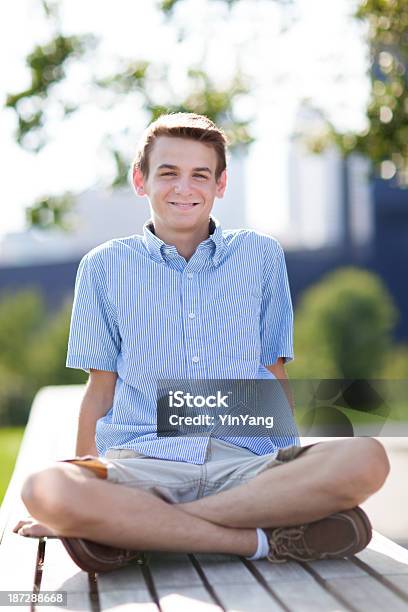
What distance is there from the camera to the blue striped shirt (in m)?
3.09

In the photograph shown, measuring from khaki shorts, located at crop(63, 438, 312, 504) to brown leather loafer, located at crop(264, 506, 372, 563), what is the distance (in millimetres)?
194

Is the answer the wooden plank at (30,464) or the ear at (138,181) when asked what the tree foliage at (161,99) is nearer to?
the wooden plank at (30,464)

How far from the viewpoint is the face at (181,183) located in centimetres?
318

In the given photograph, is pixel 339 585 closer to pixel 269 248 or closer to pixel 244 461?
pixel 244 461

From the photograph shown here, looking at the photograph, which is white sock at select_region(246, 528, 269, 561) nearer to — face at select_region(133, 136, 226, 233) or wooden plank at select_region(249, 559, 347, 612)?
wooden plank at select_region(249, 559, 347, 612)

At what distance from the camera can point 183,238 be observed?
326cm

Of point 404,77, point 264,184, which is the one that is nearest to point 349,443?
Result: point 404,77

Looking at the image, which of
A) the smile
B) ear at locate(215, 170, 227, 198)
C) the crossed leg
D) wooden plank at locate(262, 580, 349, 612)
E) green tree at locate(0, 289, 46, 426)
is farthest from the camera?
green tree at locate(0, 289, 46, 426)

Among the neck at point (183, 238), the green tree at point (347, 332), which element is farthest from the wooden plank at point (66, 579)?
the green tree at point (347, 332)

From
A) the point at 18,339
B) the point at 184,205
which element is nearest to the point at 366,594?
the point at 184,205

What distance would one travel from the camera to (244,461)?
2.93 m

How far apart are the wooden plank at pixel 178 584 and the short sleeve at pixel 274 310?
0.77m

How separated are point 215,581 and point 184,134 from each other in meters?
1.39

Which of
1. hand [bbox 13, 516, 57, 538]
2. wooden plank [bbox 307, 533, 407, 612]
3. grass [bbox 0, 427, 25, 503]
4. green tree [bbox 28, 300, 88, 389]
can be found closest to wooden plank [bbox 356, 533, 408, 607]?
wooden plank [bbox 307, 533, 407, 612]
